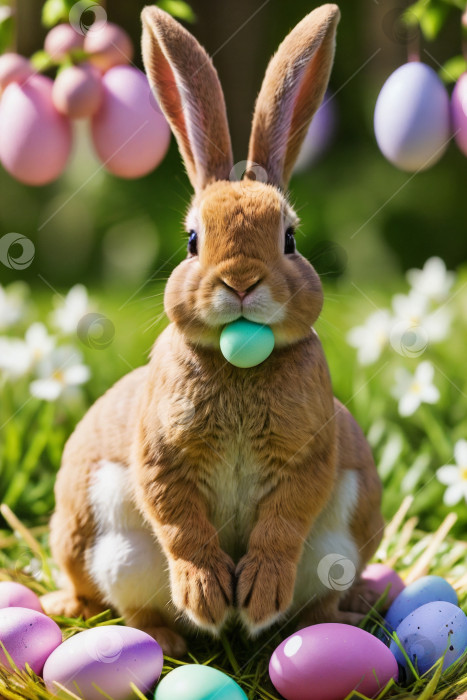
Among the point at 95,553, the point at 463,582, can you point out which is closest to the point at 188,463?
the point at 95,553

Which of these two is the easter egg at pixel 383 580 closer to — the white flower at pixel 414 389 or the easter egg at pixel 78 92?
the white flower at pixel 414 389

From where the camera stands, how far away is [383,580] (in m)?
2.04

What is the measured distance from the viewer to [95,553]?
1861mm

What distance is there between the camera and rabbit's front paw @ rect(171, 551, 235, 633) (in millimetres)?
1622

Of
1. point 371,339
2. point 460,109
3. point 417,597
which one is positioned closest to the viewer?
point 417,597

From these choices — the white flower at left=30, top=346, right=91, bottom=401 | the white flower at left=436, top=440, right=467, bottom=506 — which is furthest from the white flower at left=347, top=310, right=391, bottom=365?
the white flower at left=30, top=346, right=91, bottom=401

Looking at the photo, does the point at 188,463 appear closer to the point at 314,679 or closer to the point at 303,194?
the point at 314,679

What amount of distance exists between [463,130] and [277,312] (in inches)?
29.8

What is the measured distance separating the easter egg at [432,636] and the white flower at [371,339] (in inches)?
49.7

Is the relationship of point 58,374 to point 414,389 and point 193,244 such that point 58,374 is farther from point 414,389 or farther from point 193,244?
point 193,244

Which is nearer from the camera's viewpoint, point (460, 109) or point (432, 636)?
point (432, 636)

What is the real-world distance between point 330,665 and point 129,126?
3.96 feet

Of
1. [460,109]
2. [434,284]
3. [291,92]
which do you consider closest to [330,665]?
[291,92]

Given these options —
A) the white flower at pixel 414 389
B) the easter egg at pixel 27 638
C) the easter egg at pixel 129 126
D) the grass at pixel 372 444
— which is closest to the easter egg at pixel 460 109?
the grass at pixel 372 444
